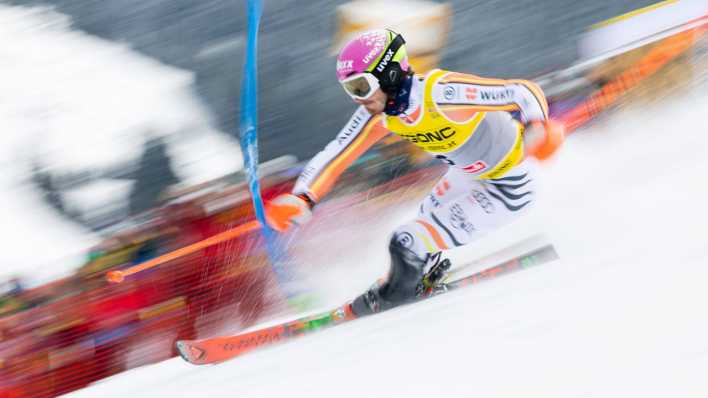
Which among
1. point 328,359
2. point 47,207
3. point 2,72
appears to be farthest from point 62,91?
Answer: point 328,359

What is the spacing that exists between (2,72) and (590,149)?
282 cm

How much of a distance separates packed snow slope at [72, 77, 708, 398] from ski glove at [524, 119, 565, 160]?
17.0 inches

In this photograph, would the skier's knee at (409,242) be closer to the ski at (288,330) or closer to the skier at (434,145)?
the skier at (434,145)

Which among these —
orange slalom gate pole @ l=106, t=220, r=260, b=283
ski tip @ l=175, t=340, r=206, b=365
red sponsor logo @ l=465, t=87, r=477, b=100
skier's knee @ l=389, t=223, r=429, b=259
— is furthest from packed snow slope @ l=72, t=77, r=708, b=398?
red sponsor logo @ l=465, t=87, r=477, b=100

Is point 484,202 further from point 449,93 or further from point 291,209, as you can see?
point 291,209

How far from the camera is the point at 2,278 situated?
331cm

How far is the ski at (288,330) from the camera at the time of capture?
9.98ft

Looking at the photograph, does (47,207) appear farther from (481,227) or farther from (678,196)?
(678,196)

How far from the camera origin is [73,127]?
11.5 feet

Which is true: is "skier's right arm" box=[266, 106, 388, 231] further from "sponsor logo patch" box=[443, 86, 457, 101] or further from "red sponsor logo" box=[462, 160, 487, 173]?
"red sponsor logo" box=[462, 160, 487, 173]

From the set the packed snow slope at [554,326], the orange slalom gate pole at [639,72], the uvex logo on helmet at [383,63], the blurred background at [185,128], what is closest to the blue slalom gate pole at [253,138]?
the blurred background at [185,128]

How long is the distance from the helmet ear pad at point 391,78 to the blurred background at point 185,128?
907 mm

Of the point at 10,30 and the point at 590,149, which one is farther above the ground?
the point at 10,30

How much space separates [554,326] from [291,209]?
974mm
